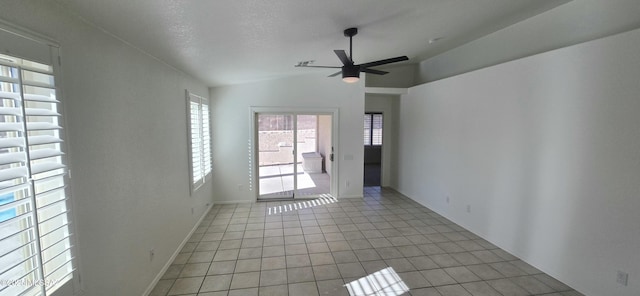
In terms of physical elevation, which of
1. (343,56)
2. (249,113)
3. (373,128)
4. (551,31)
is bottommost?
(373,128)

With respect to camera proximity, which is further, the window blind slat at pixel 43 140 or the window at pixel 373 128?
the window at pixel 373 128

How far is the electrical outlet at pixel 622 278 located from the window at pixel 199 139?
495cm

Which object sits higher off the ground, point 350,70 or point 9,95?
point 350,70

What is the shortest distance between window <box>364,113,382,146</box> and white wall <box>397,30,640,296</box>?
4553mm

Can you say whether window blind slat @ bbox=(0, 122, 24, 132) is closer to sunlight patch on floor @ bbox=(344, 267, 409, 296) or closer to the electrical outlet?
sunlight patch on floor @ bbox=(344, 267, 409, 296)

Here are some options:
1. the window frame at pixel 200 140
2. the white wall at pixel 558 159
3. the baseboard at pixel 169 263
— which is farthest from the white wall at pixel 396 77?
the baseboard at pixel 169 263

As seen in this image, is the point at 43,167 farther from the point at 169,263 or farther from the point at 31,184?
the point at 169,263

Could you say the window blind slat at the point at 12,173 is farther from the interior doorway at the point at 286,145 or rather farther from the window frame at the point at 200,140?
the interior doorway at the point at 286,145

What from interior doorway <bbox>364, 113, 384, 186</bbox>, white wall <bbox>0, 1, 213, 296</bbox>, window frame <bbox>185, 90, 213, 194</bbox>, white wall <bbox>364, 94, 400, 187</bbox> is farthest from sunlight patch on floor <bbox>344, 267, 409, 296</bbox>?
interior doorway <bbox>364, 113, 384, 186</bbox>

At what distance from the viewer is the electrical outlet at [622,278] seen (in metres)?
2.38

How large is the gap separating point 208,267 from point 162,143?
1.54m

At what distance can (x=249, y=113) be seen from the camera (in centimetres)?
559

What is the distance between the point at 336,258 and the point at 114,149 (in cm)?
262

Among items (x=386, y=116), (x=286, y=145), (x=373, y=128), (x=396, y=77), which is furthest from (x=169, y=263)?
(x=373, y=128)
